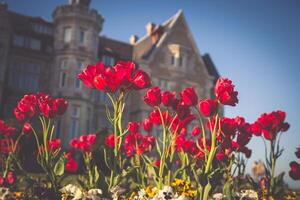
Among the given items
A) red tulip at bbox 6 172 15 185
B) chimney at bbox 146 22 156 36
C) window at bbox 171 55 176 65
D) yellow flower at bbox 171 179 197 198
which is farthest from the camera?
chimney at bbox 146 22 156 36

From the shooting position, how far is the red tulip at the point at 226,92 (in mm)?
3059

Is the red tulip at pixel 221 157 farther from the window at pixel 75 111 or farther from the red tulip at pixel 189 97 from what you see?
the window at pixel 75 111

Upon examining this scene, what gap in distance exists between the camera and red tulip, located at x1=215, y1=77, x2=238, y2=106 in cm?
306

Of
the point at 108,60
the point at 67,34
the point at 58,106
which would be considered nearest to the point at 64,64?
the point at 67,34

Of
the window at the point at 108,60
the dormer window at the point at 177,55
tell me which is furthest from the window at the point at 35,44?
the dormer window at the point at 177,55

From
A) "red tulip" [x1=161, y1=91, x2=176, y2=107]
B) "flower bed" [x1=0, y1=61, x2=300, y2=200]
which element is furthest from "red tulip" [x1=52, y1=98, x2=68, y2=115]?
"red tulip" [x1=161, y1=91, x2=176, y2=107]

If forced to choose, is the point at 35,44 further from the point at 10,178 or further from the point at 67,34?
the point at 10,178

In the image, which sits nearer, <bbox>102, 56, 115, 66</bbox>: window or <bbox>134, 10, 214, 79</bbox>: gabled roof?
<bbox>102, 56, 115, 66</bbox>: window

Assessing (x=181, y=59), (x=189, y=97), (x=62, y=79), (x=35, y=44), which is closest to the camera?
(x=189, y=97)

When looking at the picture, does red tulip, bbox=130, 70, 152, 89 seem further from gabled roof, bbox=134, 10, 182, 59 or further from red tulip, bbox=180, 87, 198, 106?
gabled roof, bbox=134, 10, 182, 59

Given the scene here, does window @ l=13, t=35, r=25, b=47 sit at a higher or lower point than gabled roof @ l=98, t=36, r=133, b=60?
lower

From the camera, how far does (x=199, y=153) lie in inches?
147

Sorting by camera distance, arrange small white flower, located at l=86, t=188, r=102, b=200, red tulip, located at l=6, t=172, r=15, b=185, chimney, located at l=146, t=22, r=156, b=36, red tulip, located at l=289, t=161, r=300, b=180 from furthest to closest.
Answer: chimney, located at l=146, t=22, r=156, b=36, red tulip, located at l=6, t=172, r=15, b=185, red tulip, located at l=289, t=161, r=300, b=180, small white flower, located at l=86, t=188, r=102, b=200

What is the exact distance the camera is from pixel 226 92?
306 cm
